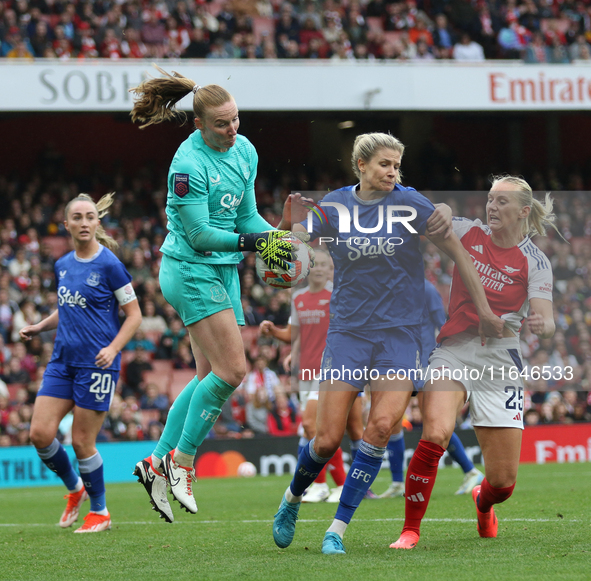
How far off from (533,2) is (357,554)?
19711 millimetres

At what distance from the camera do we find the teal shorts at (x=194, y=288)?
513 centimetres

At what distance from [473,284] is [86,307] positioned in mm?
3065

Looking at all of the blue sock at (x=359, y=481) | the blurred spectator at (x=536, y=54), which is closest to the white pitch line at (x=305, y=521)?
the blue sock at (x=359, y=481)

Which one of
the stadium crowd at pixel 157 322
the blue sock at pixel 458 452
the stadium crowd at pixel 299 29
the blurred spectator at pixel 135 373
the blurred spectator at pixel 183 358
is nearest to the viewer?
the blue sock at pixel 458 452

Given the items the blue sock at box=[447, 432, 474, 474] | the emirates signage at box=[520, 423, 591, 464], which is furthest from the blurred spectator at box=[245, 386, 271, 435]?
the blue sock at box=[447, 432, 474, 474]

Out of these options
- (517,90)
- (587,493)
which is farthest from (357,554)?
(517,90)

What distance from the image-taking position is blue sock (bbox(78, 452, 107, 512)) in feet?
22.2

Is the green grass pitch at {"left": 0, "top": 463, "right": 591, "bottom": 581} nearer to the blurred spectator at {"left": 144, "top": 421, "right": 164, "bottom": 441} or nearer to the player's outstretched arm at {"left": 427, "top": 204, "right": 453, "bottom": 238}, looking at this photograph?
the player's outstretched arm at {"left": 427, "top": 204, "right": 453, "bottom": 238}

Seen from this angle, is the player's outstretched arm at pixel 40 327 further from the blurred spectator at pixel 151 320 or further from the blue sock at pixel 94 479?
the blurred spectator at pixel 151 320

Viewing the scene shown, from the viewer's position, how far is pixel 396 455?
8.88 m

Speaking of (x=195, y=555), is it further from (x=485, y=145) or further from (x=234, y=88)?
(x=485, y=145)

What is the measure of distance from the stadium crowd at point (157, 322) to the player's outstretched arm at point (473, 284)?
20.8 feet

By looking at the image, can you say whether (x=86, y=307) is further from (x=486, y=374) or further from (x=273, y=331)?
(x=486, y=374)

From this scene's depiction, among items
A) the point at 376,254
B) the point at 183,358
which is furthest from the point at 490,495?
the point at 183,358
